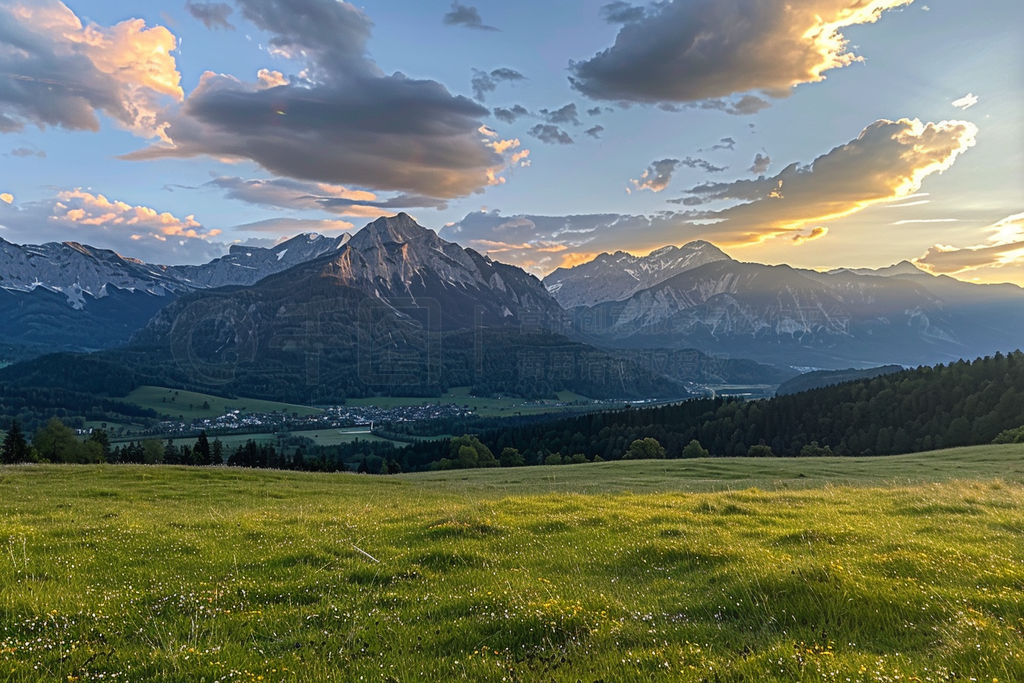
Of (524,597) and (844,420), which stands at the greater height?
(524,597)

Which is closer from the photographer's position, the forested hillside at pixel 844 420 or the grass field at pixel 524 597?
the grass field at pixel 524 597

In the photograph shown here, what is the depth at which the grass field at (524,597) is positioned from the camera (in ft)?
22.7

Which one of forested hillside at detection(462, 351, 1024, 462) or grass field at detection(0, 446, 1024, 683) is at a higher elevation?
grass field at detection(0, 446, 1024, 683)

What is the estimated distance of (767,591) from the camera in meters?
9.65

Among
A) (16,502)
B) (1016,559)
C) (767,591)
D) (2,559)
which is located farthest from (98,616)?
(16,502)

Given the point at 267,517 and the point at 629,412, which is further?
the point at 629,412

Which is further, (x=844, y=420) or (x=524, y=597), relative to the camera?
(x=844, y=420)

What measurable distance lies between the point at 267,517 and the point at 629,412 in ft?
525

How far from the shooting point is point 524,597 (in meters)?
9.52

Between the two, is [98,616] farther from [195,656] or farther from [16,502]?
[16,502]

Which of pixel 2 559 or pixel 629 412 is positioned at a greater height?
pixel 2 559

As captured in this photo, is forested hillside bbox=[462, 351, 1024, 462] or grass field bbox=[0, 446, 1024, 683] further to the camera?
forested hillside bbox=[462, 351, 1024, 462]

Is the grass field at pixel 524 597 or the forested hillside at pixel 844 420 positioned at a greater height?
the grass field at pixel 524 597

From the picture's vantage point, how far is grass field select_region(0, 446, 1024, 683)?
22.7 feet
